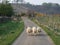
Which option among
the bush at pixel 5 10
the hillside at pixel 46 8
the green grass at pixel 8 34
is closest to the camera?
Result: the green grass at pixel 8 34

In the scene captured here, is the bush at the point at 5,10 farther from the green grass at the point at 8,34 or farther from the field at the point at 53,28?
the green grass at the point at 8,34

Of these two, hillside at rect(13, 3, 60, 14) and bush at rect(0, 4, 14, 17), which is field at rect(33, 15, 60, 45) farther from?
bush at rect(0, 4, 14, 17)

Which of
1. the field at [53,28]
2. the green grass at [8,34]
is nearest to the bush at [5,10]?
the field at [53,28]

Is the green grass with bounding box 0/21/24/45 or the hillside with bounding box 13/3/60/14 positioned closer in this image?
the green grass with bounding box 0/21/24/45

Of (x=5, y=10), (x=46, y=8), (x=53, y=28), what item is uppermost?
(x=53, y=28)

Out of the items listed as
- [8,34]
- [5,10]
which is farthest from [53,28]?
[5,10]

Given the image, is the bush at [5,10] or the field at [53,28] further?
the bush at [5,10]

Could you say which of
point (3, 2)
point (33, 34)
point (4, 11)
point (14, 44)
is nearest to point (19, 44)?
point (14, 44)

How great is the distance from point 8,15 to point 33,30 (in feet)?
202

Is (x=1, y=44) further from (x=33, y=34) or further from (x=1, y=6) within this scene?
(x=1, y=6)

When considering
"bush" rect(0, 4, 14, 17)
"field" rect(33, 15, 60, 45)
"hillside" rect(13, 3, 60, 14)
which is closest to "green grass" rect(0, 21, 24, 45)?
"field" rect(33, 15, 60, 45)

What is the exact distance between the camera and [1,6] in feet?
293

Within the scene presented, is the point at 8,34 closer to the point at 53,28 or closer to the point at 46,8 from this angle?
the point at 53,28

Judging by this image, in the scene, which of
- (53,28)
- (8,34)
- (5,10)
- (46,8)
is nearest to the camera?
(8,34)
